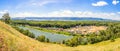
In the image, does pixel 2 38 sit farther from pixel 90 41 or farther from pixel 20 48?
pixel 90 41

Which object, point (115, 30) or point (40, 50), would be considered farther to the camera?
point (115, 30)

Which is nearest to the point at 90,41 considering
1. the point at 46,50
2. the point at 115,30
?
the point at 115,30

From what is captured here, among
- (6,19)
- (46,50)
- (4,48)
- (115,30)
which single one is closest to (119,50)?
(46,50)

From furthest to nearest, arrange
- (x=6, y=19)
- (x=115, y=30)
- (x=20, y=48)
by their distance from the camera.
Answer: (x=115, y=30)
(x=6, y=19)
(x=20, y=48)

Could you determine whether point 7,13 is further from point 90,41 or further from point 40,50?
point 40,50

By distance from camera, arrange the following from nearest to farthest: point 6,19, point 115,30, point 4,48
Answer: point 4,48, point 6,19, point 115,30

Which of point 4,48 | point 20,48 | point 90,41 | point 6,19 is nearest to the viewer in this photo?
point 4,48

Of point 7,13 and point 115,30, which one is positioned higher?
point 7,13

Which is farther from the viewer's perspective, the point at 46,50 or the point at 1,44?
the point at 46,50

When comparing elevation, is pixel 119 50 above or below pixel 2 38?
below
